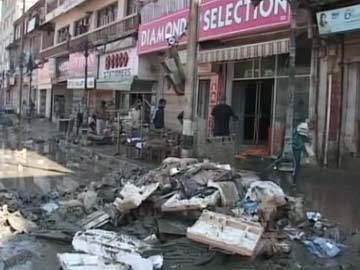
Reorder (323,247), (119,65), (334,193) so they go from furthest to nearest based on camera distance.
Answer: (119,65) → (334,193) → (323,247)

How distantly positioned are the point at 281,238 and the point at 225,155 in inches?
300

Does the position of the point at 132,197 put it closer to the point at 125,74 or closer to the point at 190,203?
the point at 190,203

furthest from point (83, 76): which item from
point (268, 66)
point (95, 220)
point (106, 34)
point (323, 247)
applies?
point (323, 247)

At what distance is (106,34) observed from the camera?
31984 mm

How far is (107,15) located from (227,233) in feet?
95.4

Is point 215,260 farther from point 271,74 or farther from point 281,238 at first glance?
point 271,74

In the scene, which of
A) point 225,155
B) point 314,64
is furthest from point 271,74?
point 225,155

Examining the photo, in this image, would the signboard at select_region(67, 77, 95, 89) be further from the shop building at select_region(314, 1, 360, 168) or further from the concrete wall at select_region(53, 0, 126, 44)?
the shop building at select_region(314, 1, 360, 168)

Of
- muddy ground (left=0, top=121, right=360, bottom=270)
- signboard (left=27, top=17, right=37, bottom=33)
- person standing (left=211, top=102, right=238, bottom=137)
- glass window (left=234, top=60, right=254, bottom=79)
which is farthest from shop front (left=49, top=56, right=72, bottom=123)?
muddy ground (left=0, top=121, right=360, bottom=270)

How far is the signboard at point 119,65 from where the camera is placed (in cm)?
2650

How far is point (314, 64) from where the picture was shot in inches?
646

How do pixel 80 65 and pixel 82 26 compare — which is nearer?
pixel 80 65

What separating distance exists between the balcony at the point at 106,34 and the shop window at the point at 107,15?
2.88 feet

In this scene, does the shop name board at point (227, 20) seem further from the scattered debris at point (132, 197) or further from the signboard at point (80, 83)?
the signboard at point (80, 83)
